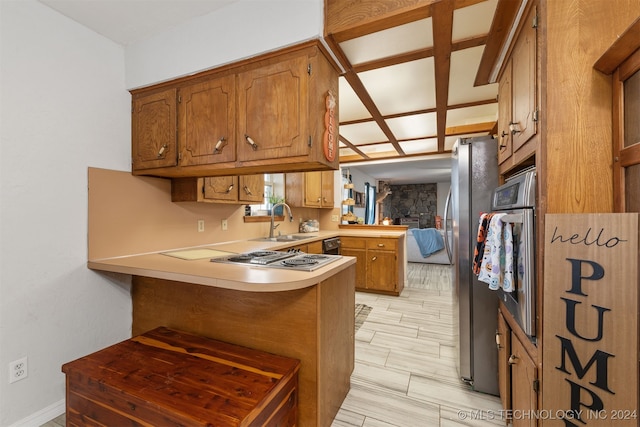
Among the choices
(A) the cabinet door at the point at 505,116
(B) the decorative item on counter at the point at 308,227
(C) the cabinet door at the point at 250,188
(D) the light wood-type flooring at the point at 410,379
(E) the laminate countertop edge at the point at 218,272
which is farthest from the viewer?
(B) the decorative item on counter at the point at 308,227

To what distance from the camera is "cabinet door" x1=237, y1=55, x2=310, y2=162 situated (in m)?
1.45

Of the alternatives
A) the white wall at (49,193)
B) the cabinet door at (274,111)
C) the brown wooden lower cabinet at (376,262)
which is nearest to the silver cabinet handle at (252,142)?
the cabinet door at (274,111)

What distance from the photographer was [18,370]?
1.50 m

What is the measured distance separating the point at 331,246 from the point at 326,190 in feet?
3.84

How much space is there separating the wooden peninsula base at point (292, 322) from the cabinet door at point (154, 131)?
84 centimetres

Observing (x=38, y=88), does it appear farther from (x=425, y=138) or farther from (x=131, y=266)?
(x=425, y=138)

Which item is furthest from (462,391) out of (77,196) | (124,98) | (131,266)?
(124,98)

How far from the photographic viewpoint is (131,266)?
159 cm

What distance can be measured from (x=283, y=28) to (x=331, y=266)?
4.31 ft

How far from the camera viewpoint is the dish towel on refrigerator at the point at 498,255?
1.23 meters

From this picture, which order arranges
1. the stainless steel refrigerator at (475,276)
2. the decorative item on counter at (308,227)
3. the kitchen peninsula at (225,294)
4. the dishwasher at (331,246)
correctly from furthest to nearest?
the decorative item on counter at (308,227), the dishwasher at (331,246), the stainless steel refrigerator at (475,276), the kitchen peninsula at (225,294)

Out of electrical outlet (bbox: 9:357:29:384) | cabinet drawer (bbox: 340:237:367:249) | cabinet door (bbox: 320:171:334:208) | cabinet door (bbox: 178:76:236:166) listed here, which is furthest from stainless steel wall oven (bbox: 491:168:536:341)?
cabinet door (bbox: 320:171:334:208)

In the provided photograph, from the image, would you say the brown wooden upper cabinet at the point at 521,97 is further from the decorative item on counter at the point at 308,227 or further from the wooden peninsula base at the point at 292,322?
the decorative item on counter at the point at 308,227

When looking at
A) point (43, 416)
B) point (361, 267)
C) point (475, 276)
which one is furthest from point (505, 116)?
point (43, 416)
